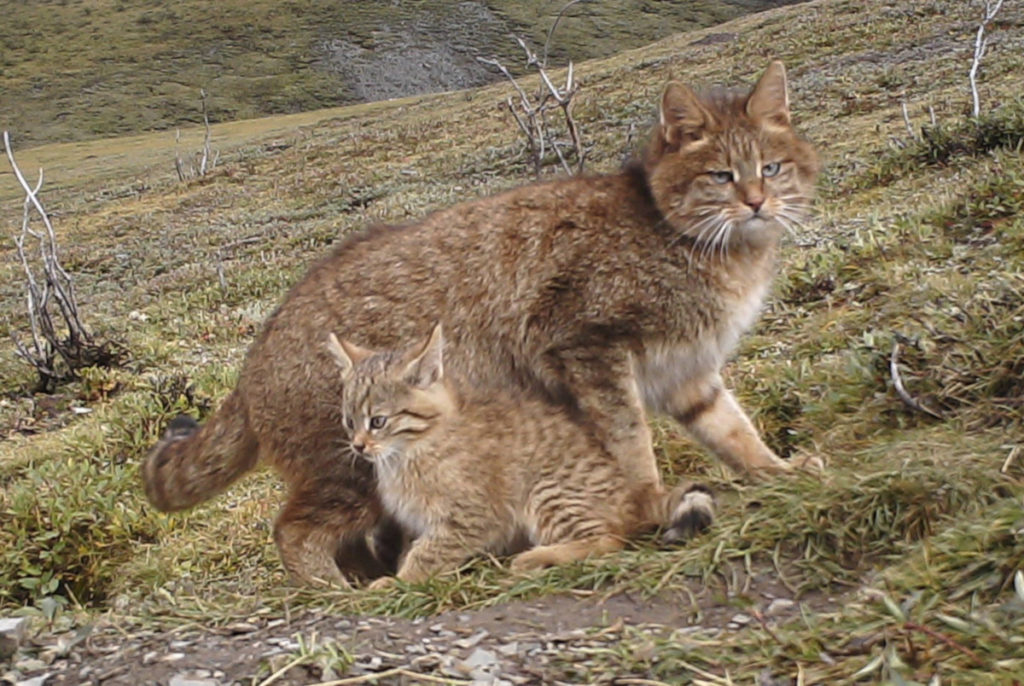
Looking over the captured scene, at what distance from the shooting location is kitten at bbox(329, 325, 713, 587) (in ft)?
19.4

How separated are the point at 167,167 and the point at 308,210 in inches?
1505

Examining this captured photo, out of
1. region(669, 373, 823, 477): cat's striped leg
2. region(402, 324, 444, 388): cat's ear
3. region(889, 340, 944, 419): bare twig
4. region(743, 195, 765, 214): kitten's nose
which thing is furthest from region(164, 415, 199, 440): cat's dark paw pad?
region(889, 340, 944, 419): bare twig

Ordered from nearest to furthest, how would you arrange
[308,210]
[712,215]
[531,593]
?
[531,593]
[712,215]
[308,210]

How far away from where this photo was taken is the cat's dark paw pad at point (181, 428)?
7035 millimetres

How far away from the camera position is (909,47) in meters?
33.7

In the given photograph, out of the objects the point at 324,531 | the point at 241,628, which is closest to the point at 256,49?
the point at 324,531

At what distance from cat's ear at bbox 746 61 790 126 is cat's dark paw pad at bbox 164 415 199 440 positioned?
3.79m

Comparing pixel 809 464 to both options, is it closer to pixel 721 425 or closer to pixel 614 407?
pixel 721 425

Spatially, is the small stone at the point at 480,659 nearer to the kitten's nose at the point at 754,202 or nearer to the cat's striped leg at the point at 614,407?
the cat's striped leg at the point at 614,407

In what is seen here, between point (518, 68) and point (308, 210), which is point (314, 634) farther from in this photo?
point (518, 68)

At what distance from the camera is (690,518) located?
543 cm

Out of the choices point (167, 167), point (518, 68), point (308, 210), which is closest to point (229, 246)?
point (308, 210)

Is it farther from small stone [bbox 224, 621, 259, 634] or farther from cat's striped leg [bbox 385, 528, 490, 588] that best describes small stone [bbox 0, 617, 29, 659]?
cat's striped leg [bbox 385, 528, 490, 588]

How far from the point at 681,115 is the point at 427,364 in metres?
2.08
